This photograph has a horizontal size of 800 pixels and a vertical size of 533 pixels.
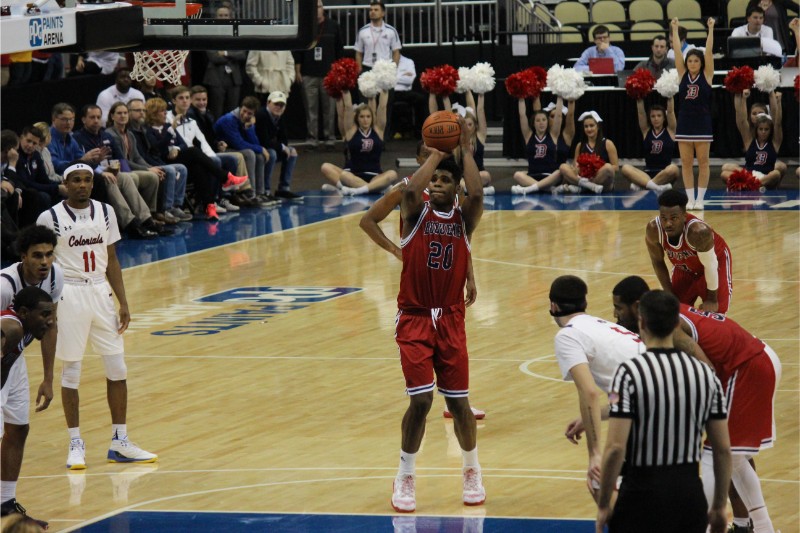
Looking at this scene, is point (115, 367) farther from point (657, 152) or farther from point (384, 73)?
point (657, 152)

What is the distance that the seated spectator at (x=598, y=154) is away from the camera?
1947 centimetres

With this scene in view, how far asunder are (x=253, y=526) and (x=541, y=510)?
56.8 inches

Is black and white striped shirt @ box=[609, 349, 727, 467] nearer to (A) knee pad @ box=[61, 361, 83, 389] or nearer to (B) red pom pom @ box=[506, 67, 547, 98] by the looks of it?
(A) knee pad @ box=[61, 361, 83, 389]

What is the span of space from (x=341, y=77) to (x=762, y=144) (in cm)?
579

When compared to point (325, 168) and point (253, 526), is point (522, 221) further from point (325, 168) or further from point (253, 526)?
point (253, 526)

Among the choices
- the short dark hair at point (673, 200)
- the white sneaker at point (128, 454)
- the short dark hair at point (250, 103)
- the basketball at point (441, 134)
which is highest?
the short dark hair at point (250, 103)

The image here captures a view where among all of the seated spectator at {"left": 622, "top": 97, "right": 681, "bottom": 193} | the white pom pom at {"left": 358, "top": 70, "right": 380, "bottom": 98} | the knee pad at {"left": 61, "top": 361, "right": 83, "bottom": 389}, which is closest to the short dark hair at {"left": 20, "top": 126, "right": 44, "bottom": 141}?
the white pom pom at {"left": 358, "top": 70, "right": 380, "bottom": 98}

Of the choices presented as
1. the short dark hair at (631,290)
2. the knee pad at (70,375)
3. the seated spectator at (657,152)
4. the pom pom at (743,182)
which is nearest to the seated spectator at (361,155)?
the seated spectator at (657,152)

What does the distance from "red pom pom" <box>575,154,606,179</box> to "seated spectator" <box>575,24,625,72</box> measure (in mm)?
2333

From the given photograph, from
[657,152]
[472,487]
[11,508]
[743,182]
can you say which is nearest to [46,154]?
[11,508]

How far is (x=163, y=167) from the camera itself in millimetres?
16938

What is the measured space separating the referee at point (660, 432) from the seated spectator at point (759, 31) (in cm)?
1690

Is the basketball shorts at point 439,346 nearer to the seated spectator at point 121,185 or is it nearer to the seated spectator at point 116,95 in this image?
the seated spectator at point 121,185

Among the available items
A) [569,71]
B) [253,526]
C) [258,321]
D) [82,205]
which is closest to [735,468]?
[253,526]
